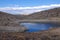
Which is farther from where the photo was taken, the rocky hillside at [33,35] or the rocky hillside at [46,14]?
the rocky hillside at [46,14]

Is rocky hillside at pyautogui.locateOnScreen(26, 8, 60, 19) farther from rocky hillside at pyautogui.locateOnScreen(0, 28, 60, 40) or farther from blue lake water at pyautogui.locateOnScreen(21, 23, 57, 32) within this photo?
rocky hillside at pyautogui.locateOnScreen(0, 28, 60, 40)

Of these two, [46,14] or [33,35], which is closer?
[33,35]

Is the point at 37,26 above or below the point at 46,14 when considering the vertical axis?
below

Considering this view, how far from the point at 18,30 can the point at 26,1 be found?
0.78 metres

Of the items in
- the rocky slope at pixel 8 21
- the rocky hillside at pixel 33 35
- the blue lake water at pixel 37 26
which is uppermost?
the rocky slope at pixel 8 21

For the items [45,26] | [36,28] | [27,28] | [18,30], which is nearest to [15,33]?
[18,30]

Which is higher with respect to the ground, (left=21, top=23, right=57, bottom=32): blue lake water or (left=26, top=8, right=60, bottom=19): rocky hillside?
(left=26, top=8, right=60, bottom=19): rocky hillside

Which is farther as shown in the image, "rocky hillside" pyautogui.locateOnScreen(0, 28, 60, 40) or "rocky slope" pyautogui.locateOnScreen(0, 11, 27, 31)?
"rocky slope" pyautogui.locateOnScreen(0, 11, 27, 31)

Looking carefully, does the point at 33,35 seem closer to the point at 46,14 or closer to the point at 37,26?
the point at 37,26

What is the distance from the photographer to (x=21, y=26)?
326 cm

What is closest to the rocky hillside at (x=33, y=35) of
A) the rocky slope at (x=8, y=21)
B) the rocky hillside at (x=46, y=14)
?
the rocky slope at (x=8, y=21)

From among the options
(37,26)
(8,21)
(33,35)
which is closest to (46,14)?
(37,26)

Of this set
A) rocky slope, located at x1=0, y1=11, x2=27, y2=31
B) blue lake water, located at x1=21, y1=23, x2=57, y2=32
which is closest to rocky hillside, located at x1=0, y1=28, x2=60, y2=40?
blue lake water, located at x1=21, y1=23, x2=57, y2=32

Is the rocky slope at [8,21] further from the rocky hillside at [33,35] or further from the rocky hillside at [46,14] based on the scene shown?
the rocky hillside at [46,14]
